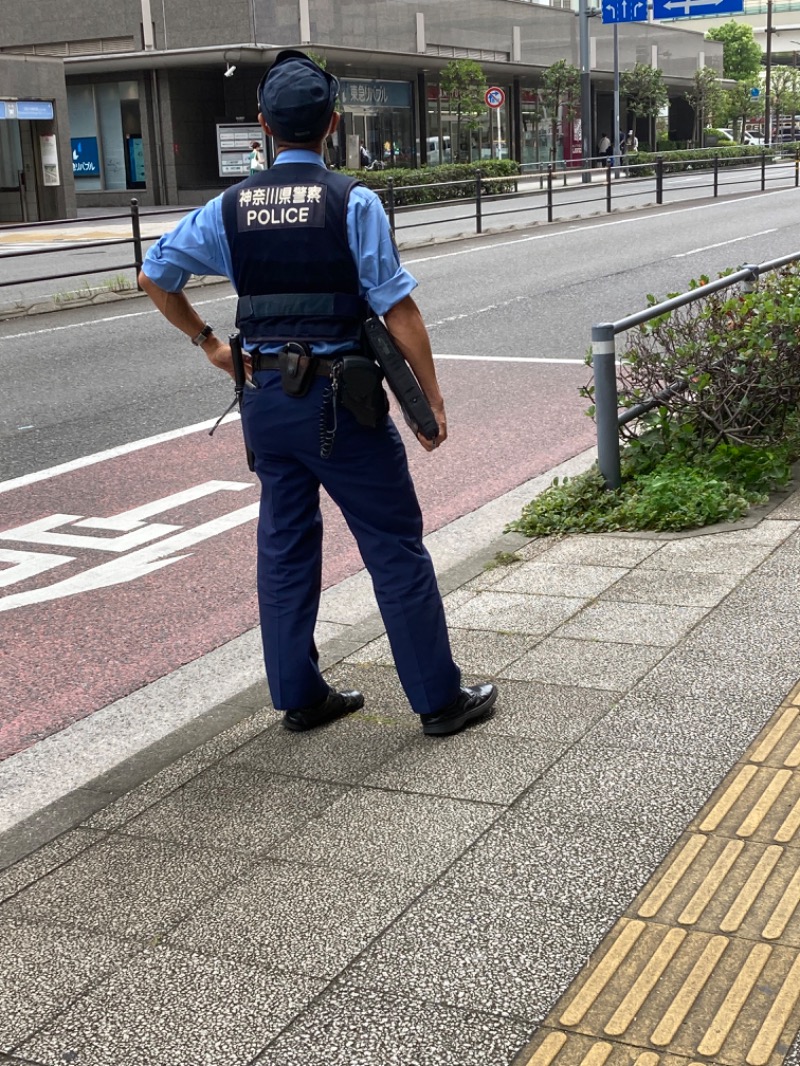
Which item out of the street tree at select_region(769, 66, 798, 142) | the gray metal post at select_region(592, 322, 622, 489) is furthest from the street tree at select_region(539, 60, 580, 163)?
the gray metal post at select_region(592, 322, 622, 489)

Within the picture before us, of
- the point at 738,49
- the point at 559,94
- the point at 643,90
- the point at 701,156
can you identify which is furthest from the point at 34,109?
the point at 738,49

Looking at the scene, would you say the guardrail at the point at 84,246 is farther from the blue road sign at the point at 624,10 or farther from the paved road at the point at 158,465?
the blue road sign at the point at 624,10

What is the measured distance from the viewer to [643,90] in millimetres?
61469

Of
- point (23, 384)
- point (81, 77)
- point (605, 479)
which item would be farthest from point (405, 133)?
point (605, 479)

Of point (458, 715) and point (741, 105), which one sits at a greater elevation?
point (741, 105)

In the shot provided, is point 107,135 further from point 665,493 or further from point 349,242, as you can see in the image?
point 349,242

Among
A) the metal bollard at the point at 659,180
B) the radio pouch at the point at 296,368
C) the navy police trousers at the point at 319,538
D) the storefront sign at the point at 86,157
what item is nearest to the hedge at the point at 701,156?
the metal bollard at the point at 659,180

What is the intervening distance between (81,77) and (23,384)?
35598 millimetres

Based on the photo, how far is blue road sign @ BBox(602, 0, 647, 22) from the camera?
43.2 meters

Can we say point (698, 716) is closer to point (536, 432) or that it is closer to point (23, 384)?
point (536, 432)

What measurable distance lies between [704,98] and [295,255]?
7347cm

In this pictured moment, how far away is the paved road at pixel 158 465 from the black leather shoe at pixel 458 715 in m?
Result: 1.28

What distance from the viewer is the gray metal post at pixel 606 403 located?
6129 millimetres

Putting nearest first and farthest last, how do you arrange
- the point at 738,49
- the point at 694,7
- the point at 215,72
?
1. the point at 694,7
2. the point at 215,72
3. the point at 738,49
